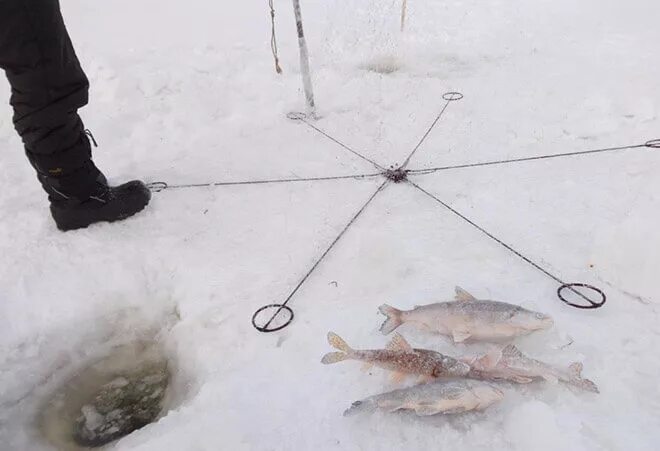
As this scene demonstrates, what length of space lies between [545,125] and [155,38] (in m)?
4.60

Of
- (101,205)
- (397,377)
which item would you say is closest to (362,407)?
(397,377)

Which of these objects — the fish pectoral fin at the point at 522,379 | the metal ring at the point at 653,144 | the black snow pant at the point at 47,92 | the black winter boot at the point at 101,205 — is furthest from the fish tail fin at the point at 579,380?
the black snow pant at the point at 47,92

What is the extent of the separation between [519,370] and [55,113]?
9.57ft

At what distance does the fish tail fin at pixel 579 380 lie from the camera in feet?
7.00

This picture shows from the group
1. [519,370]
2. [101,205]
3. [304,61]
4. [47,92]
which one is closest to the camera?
[519,370]

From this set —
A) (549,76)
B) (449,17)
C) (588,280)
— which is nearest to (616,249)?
(588,280)

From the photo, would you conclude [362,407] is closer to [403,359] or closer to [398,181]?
[403,359]

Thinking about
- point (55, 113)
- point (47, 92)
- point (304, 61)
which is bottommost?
point (304, 61)

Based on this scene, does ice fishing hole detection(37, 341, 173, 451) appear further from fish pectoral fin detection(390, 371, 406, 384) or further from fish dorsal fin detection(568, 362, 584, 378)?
fish dorsal fin detection(568, 362, 584, 378)

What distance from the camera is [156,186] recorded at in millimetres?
3846

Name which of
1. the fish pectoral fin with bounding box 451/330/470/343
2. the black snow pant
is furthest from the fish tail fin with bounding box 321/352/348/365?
the black snow pant

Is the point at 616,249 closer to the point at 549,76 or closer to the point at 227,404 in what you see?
the point at 227,404

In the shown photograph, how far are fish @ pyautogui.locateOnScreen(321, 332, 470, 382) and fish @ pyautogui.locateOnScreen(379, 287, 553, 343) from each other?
0.59 ft

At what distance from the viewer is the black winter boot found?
131 inches
